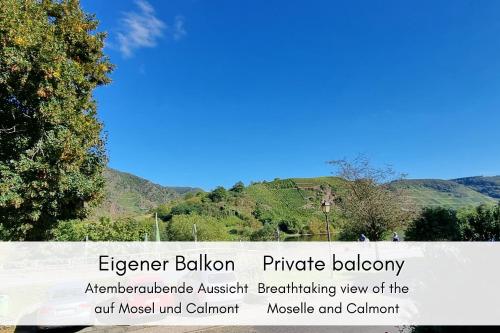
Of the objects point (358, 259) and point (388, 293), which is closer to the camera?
point (388, 293)

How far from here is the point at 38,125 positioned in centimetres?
1303

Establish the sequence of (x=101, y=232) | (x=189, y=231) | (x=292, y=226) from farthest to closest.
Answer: (x=292, y=226)
(x=189, y=231)
(x=101, y=232)

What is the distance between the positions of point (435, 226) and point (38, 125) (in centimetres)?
1767

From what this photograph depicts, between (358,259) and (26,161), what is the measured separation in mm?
17779

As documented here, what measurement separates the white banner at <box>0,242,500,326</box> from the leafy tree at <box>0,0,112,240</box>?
3.31 metres

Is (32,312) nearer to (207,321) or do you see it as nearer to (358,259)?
(207,321)

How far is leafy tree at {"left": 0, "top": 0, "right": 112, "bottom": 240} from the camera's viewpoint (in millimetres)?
11406

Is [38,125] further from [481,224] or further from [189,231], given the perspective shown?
[189,231]

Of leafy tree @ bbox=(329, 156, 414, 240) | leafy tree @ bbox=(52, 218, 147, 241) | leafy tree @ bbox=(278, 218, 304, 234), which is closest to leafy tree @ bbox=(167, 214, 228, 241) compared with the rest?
leafy tree @ bbox=(52, 218, 147, 241)

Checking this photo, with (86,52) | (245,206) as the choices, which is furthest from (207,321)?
(245,206)

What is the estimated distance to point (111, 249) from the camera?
46969mm

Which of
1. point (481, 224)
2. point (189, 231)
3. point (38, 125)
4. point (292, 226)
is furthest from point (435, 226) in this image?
point (292, 226)

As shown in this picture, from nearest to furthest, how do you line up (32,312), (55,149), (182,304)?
(55,149) → (182,304) → (32,312)

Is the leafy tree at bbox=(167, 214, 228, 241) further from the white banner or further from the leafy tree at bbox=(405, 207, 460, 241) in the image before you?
the leafy tree at bbox=(405, 207, 460, 241)
